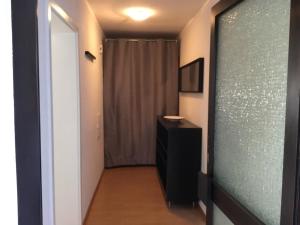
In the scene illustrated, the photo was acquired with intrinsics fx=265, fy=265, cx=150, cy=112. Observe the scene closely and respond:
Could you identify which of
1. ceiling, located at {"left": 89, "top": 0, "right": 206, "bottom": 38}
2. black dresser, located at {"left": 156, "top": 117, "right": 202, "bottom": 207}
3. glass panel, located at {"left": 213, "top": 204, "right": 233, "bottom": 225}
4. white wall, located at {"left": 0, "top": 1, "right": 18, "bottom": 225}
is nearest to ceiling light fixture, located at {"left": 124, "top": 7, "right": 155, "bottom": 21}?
ceiling, located at {"left": 89, "top": 0, "right": 206, "bottom": 38}

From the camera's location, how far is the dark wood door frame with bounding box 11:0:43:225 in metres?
0.75

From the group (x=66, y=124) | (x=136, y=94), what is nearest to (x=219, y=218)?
(x=66, y=124)

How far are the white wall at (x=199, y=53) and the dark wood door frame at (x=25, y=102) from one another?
218 centimetres

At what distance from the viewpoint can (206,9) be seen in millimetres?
2906

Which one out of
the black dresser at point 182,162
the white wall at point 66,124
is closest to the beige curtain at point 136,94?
the black dresser at point 182,162

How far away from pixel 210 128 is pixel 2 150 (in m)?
1.18

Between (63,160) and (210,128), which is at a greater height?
(210,128)

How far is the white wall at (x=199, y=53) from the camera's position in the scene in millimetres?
2883

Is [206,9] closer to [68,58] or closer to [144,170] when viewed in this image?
[68,58]

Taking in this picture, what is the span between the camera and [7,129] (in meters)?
0.77

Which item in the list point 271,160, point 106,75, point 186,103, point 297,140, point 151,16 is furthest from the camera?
point 106,75

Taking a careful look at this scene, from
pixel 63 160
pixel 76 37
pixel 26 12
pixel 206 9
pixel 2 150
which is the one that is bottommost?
pixel 63 160

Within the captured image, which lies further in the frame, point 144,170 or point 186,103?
point 144,170

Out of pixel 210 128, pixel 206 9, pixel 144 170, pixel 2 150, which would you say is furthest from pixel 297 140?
pixel 144 170
